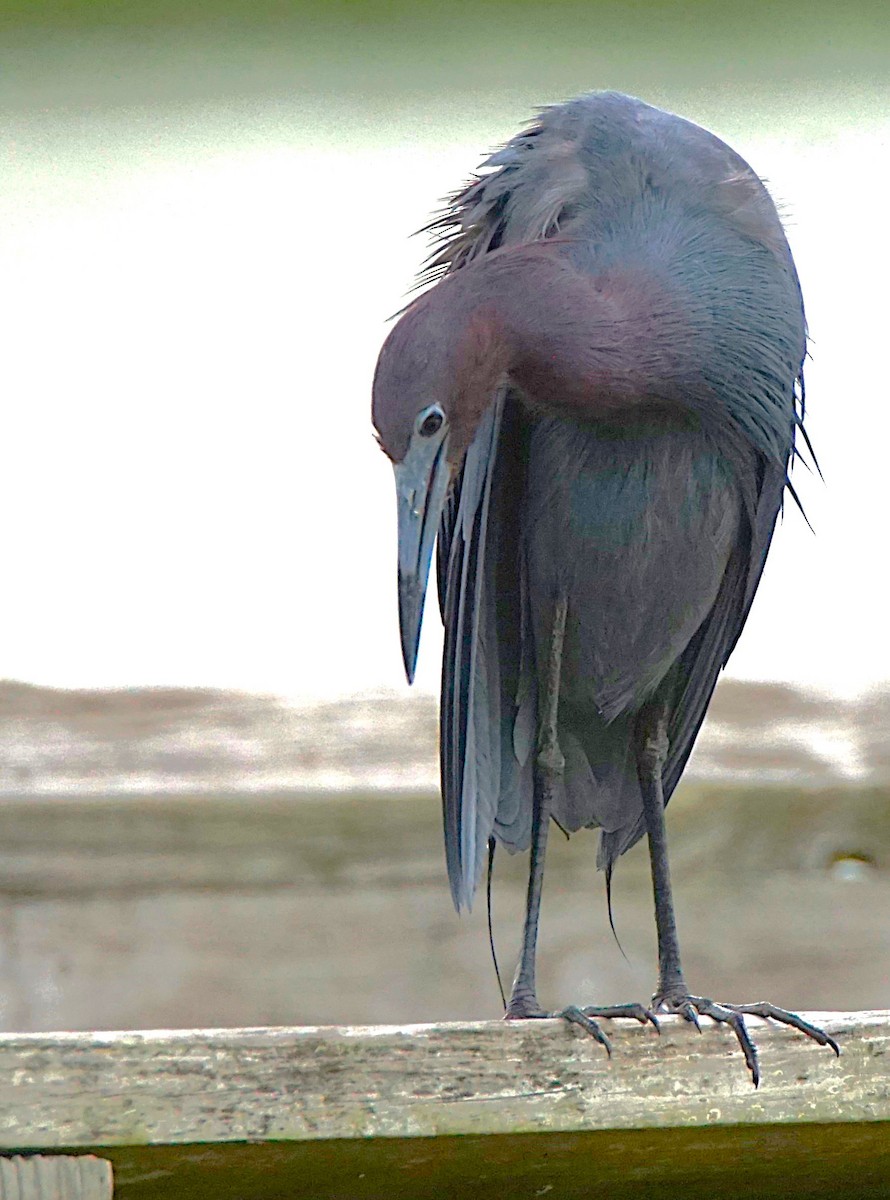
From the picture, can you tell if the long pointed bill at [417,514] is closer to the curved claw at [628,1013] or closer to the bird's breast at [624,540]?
the bird's breast at [624,540]

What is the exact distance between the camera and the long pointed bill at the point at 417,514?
1.26 metres

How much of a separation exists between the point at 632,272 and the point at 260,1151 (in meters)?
0.80

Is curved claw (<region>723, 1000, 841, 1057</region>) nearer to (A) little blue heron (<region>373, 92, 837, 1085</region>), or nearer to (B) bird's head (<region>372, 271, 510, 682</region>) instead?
(A) little blue heron (<region>373, 92, 837, 1085</region>)

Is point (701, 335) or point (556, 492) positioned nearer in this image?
point (701, 335)

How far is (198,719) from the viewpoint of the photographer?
1.48 metres

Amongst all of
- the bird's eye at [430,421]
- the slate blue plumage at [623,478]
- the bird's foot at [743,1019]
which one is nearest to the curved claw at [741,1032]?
the bird's foot at [743,1019]

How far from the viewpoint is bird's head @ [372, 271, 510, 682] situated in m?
1.27

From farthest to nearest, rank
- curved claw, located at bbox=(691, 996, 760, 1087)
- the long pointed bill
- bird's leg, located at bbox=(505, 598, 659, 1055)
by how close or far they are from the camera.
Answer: bird's leg, located at bbox=(505, 598, 659, 1055) → the long pointed bill → curved claw, located at bbox=(691, 996, 760, 1087)

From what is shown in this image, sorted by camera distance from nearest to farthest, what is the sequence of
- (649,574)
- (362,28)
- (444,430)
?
1. (444,430)
2. (649,574)
3. (362,28)

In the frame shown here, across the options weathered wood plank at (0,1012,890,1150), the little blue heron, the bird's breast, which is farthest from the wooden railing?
the bird's breast

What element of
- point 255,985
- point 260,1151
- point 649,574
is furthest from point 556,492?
point 260,1151

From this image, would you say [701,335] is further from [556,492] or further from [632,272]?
[556,492]

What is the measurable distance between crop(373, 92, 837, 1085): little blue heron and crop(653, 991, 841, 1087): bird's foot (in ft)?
0.30

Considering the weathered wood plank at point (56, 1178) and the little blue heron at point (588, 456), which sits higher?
the little blue heron at point (588, 456)
